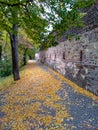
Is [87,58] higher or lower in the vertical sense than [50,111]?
higher

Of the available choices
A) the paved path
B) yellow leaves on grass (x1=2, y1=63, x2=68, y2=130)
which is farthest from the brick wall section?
yellow leaves on grass (x1=2, y1=63, x2=68, y2=130)

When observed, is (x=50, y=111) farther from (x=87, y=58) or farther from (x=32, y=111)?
(x=87, y=58)

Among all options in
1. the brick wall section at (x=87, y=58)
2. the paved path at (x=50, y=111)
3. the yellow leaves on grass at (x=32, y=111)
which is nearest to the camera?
the paved path at (x=50, y=111)

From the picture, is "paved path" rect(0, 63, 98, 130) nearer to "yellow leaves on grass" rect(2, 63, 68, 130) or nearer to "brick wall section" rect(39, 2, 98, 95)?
"yellow leaves on grass" rect(2, 63, 68, 130)

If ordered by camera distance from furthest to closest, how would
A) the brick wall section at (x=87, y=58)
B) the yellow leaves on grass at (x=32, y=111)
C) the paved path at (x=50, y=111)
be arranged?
the brick wall section at (x=87, y=58) < the yellow leaves on grass at (x=32, y=111) < the paved path at (x=50, y=111)

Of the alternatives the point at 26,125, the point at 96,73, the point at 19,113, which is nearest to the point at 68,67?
the point at 96,73

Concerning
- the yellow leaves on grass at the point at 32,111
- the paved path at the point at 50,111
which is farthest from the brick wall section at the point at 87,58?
the yellow leaves on grass at the point at 32,111

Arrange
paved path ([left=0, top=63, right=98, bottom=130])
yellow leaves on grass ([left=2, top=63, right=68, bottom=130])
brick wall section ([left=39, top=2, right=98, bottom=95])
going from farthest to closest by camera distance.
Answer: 1. brick wall section ([left=39, top=2, right=98, bottom=95])
2. yellow leaves on grass ([left=2, top=63, right=68, bottom=130])
3. paved path ([left=0, top=63, right=98, bottom=130])

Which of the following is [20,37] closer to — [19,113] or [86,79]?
[86,79]

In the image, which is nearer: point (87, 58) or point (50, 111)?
point (50, 111)

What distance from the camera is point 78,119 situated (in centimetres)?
531

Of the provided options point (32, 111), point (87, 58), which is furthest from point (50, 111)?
point (87, 58)

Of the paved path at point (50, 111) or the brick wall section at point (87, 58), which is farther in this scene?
the brick wall section at point (87, 58)

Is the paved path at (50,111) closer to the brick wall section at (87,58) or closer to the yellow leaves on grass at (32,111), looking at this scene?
the yellow leaves on grass at (32,111)
